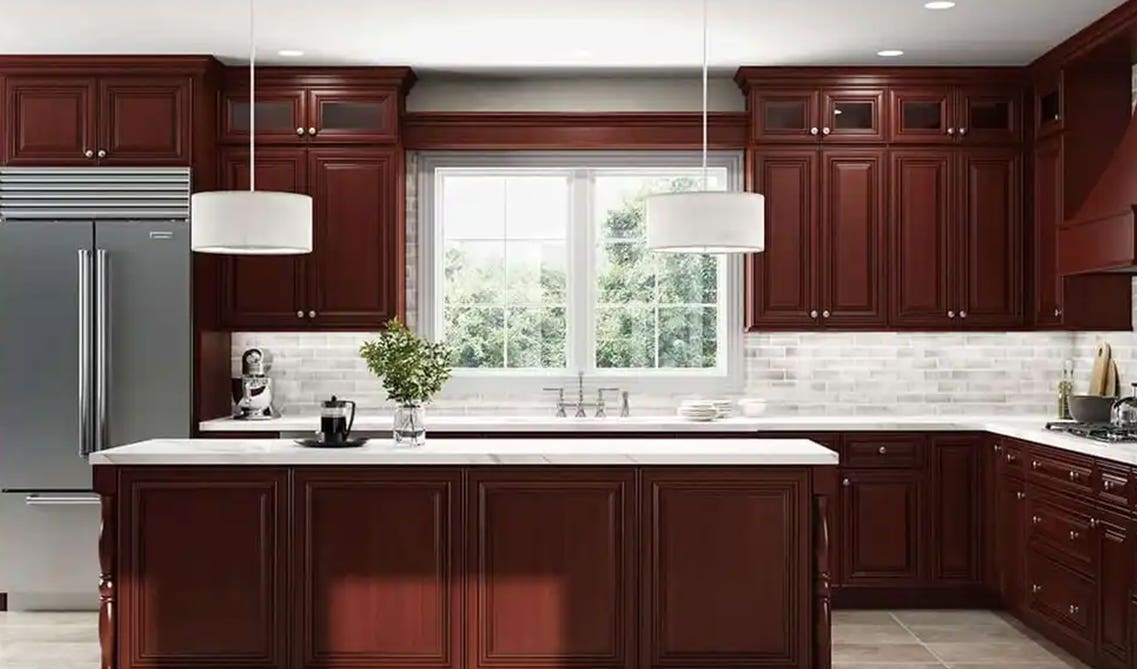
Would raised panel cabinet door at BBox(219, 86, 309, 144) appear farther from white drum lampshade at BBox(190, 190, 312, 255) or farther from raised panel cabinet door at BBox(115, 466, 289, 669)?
raised panel cabinet door at BBox(115, 466, 289, 669)

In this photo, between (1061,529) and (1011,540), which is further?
(1011,540)

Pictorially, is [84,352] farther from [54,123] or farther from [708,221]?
[708,221]

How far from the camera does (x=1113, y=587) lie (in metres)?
5.19

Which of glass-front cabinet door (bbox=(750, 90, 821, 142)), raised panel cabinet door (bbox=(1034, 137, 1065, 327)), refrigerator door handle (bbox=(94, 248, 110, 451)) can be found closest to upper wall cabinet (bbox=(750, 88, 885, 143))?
glass-front cabinet door (bbox=(750, 90, 821, 142))

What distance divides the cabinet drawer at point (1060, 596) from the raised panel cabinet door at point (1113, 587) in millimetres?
98

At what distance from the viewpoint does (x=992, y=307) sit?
7133 mm

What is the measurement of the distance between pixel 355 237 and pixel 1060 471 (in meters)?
3.73

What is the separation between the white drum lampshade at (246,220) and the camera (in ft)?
15.4

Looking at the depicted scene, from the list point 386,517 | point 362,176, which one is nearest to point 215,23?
point 362,176

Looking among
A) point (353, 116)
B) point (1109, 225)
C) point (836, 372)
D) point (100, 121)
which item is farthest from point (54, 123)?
point (1109, 225)

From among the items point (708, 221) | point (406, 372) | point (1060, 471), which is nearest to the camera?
point (708, 221)

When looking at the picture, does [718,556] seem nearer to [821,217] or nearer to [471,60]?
[821,217]

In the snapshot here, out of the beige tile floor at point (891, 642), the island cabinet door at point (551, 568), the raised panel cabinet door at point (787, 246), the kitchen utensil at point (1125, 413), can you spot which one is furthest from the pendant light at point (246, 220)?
the kitchen utensil at point (1125, 413)

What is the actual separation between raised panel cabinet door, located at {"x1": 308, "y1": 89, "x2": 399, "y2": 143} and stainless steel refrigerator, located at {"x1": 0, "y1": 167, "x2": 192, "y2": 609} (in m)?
0.91
